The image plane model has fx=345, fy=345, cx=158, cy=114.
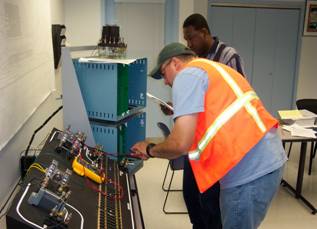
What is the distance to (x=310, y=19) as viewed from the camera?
4.79 meters

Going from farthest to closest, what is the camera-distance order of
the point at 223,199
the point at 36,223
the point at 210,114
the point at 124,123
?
the point at 124,123 → the point at 223,199 → the point at 210,114 → the point at 36,223

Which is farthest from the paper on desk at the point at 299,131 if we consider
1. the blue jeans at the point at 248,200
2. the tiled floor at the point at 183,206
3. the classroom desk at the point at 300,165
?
the blue jeans at the point at 248,200

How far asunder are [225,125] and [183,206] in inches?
73.2

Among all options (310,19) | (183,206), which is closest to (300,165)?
(183,206)

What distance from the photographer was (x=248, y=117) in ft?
4.60

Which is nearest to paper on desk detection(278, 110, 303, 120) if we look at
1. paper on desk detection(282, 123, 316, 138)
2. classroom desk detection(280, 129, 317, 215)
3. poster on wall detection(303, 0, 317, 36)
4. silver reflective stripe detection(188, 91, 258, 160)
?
paper on desk detection(282, 123, 316, 138)

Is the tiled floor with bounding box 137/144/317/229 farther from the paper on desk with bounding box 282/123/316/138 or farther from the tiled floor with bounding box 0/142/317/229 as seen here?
the paper on desk with bounding box 282/123/316/138

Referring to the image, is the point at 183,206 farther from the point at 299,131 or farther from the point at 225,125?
the point at 225,125

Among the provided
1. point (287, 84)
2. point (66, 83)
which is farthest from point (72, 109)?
point (287, 84)

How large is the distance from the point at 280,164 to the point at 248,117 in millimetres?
261

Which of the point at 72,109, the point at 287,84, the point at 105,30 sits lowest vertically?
the point at 287,84

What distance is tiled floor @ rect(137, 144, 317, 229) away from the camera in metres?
2.78

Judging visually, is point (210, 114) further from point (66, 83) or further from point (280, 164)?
point (66, 83)

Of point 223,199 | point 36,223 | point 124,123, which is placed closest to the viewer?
point 36,223
